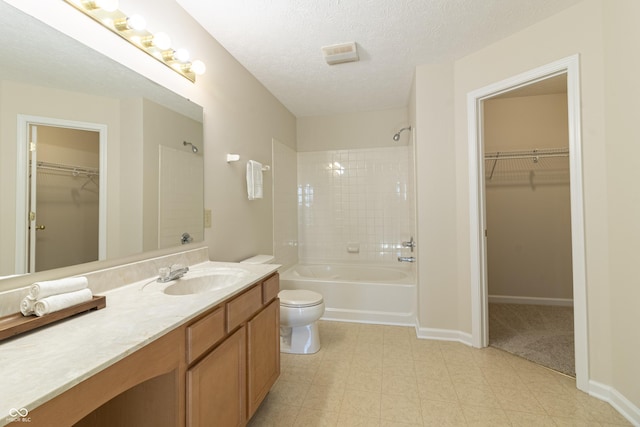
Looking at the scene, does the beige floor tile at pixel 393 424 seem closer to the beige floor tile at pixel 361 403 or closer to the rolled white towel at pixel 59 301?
the beige floor tile at pixel 361 403

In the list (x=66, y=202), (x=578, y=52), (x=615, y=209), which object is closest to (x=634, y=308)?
(x=615, y=209)

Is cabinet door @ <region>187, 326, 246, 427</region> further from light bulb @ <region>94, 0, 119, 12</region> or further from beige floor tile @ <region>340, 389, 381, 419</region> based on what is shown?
light bulb @ <region>94, 0, 119, 12</region>

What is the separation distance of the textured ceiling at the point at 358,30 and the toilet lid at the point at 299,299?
1.91 meters

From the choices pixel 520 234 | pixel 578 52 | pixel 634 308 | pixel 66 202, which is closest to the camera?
pixel 66 202

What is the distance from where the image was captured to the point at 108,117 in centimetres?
120

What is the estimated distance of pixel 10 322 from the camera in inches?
30.0

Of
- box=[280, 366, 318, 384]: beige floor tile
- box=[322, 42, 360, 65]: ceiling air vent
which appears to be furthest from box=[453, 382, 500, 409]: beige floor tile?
box=[322, 42, 360, 65]: ceiling air vent

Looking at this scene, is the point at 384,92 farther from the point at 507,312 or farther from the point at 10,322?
the point at 10,322

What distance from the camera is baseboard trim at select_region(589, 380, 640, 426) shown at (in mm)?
1393

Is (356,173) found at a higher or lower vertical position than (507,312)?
higher

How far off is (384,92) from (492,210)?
1.85 meters

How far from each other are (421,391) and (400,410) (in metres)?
0.24

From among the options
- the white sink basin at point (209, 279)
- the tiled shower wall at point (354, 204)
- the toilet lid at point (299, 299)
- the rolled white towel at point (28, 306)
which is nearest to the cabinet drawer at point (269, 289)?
the white sink basin at point (209, 279)

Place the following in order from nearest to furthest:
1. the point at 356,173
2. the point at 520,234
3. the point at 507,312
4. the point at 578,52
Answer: the point at 578,52 → the point at 507,312 → the point at 520,234 → the point at 356,173
